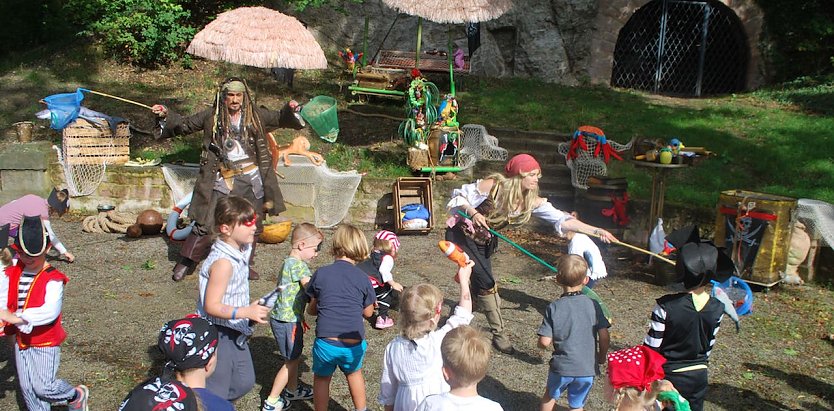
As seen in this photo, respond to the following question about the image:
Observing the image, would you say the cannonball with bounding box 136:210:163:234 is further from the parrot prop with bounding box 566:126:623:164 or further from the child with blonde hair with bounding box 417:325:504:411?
the child with blonde hair with bounding box 417:325:504:411

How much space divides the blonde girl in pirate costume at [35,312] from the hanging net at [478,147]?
21.8 feet

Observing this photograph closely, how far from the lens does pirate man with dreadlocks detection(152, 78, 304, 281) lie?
6.93 meters

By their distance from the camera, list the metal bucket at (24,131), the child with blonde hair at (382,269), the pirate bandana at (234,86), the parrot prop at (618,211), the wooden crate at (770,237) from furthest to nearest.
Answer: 1. the metal bucket at (24,131)
2. the parrot prop at (618,211)
3. the wooden crate at (770,237)
4. the pirate bandana at (234,86)
5. the child with blonde hair at (382,269)

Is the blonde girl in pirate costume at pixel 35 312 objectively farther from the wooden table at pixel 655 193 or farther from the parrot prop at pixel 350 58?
the parrot prop at pixel 350 58

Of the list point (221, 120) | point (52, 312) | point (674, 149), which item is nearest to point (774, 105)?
point (674, 149)

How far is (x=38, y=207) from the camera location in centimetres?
632

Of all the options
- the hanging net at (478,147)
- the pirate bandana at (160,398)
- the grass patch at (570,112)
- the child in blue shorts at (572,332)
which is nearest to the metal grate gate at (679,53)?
the grass patch at (570,112)

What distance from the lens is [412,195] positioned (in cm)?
962

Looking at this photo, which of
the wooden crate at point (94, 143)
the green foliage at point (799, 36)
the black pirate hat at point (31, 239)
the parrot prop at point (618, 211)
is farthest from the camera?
the green foliage at point (799, 36)

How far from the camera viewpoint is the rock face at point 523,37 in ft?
51.4

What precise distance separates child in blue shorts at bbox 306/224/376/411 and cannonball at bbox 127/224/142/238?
16.1 feet

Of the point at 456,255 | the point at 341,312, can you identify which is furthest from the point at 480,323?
the point at 341,312

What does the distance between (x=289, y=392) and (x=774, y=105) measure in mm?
12027

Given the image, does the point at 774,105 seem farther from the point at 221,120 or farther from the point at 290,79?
the point at 221,120
